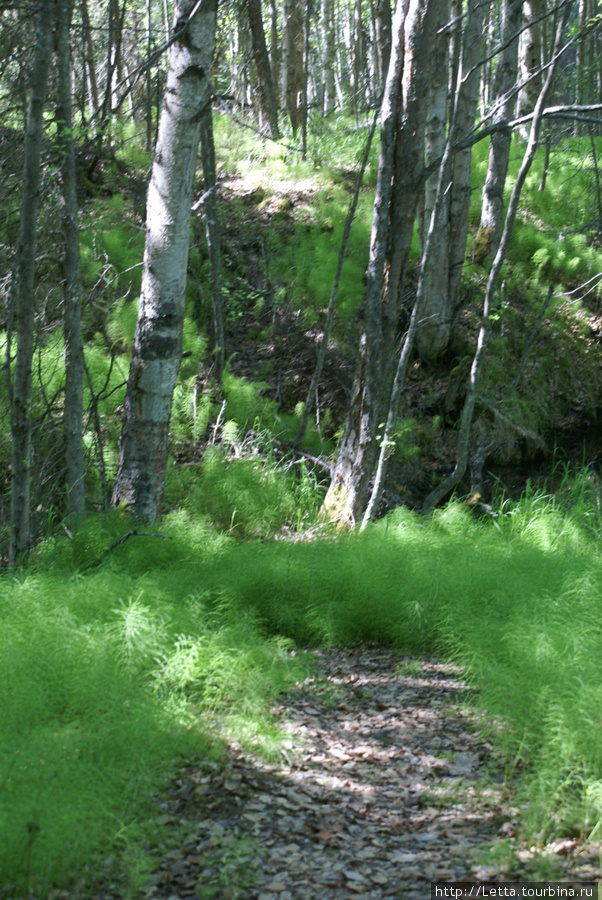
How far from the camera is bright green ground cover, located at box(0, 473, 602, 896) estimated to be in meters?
2.46

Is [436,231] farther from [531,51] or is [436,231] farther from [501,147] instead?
[531,51]

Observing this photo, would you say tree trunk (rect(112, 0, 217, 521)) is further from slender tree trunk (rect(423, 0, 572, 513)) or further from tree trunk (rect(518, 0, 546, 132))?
tree trunk (rect(518, 0, 546, 132))

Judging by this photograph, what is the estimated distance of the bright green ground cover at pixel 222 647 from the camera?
2455 millimetres

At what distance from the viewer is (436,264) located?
8.87m

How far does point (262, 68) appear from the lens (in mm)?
12086

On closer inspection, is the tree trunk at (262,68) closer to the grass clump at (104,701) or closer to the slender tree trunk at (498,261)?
the slender tree trunk at (498,261)

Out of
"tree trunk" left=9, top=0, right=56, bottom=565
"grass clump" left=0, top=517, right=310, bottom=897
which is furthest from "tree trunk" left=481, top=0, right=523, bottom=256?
"grass clump" left=0, top=517, right=310, bottom=897

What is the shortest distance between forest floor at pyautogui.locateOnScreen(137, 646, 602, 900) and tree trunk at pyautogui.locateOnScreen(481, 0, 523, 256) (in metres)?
7.51

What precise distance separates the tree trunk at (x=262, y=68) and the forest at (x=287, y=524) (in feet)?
0.23

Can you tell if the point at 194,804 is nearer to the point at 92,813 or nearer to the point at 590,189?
the point at 92,813

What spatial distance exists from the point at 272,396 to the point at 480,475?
2.91 m

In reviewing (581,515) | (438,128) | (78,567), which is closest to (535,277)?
(438,128)

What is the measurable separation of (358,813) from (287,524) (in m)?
3.97

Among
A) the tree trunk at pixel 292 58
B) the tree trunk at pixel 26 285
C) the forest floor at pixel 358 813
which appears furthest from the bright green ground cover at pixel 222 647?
the tree trunk at pixel 292 58
